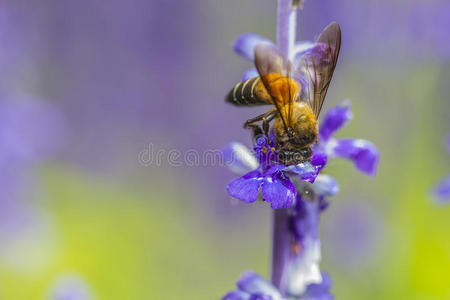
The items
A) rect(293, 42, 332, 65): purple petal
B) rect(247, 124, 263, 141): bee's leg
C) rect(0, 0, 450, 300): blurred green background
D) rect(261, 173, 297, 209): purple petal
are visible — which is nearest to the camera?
rect(261, 173, 297, 209): purple petal

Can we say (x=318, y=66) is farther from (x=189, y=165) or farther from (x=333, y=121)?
(x=189, y=165)

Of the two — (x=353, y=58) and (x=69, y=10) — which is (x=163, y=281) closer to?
(x=353, y=58)

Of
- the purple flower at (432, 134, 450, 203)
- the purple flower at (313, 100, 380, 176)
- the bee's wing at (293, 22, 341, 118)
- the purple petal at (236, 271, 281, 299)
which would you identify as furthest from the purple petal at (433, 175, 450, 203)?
the purple petal at (236, 271, 281, 299)

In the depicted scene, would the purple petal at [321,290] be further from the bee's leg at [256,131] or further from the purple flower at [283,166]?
the bee's leg at [256,131]

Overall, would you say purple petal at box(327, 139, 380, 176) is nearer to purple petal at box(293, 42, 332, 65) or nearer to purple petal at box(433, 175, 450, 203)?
purple petal at box(293, 42, 332, 65)
